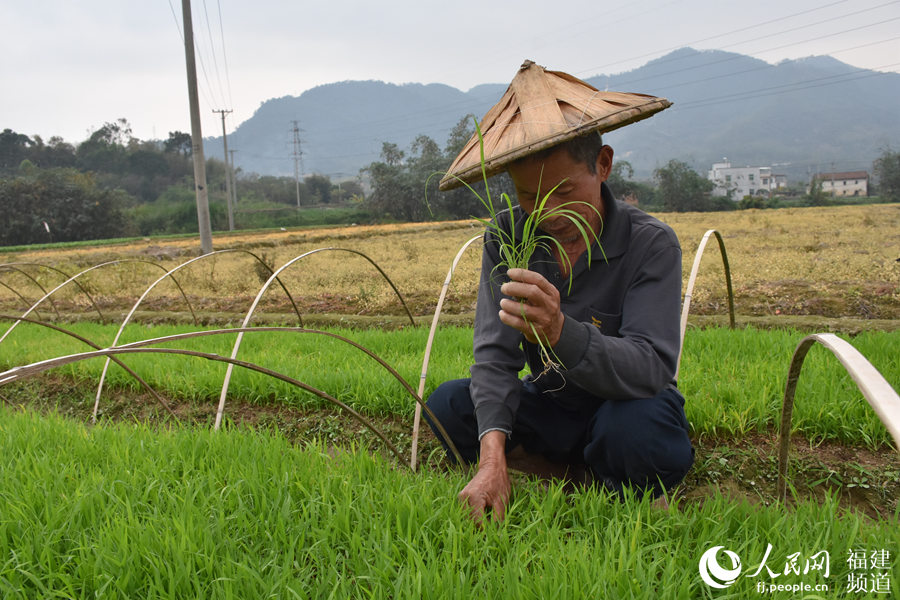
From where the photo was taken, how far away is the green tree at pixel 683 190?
36.6m

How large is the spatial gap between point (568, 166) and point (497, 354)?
62 cm

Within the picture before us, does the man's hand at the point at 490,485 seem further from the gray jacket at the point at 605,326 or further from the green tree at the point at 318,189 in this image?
the green tree at the point at 318,189

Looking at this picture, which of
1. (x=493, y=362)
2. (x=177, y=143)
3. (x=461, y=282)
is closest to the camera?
(x=493, y=362)

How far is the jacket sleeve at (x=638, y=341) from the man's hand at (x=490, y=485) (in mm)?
291

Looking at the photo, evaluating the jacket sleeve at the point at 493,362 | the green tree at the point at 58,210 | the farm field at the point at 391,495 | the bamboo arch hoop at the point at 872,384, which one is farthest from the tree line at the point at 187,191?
the bamboo arch hoop at the point at 872,384

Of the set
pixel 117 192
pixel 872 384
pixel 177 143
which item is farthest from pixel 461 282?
pixel 177 143

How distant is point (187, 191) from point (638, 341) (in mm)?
48371

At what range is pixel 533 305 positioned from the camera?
1309mm

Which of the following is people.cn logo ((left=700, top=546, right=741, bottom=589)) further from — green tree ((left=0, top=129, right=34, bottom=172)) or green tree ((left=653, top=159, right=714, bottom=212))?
green tree ((left=0, top=129, right=34, bottom=172))

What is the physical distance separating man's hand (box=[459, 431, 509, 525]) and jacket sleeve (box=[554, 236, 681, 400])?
0.95ft

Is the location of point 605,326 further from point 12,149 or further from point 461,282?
point 12,149

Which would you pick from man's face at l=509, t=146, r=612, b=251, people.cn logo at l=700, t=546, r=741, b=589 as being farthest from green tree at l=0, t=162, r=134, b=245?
people.cn logo at l=700, t=546, r=741, b=589

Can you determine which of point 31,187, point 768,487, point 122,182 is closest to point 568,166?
point 768,487

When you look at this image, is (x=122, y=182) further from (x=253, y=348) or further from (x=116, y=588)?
(x=116, y=588)
